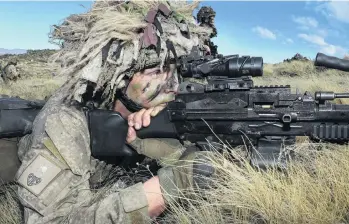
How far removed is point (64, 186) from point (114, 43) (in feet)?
4.24

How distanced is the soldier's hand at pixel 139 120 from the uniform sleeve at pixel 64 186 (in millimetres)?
372

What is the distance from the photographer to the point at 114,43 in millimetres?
3762

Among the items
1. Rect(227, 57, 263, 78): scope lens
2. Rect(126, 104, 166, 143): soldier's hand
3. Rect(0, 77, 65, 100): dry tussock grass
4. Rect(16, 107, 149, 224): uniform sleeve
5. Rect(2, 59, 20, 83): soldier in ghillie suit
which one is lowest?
Rect(16, 107, 149, 224): uniform sleeve

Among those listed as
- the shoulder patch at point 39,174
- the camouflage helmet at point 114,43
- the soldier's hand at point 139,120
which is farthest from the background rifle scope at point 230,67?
the shoulder patch at point 39,174

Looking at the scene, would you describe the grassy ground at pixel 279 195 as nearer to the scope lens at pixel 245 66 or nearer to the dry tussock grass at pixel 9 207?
the scope lens at pixel 245 66

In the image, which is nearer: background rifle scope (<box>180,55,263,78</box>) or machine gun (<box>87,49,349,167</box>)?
machine gun (<box>87,49,349,167</box>)

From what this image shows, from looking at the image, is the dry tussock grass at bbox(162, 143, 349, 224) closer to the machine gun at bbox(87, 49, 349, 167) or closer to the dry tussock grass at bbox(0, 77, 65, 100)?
the machine gun at bbox(87, 49, 349, 167)

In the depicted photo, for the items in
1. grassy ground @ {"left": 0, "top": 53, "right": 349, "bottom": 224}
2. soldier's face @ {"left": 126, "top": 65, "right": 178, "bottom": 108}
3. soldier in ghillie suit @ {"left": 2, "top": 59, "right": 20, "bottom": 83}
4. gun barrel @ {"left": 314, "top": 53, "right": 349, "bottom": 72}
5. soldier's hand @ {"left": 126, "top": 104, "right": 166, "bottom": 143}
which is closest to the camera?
grassy ground @ {"left": 0, "top": 53, "right": 349, "bottom": 224}

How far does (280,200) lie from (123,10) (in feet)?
7.43

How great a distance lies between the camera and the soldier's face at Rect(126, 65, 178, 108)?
4020mm

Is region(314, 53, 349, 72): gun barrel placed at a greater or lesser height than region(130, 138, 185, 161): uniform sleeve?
greater

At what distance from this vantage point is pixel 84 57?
12.3 feet

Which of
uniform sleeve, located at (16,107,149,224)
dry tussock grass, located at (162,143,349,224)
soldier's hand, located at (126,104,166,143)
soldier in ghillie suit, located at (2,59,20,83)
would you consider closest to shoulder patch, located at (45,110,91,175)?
uniform sleeve, located at (16,107,149,224)

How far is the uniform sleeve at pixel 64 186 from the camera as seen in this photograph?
3037 mm
